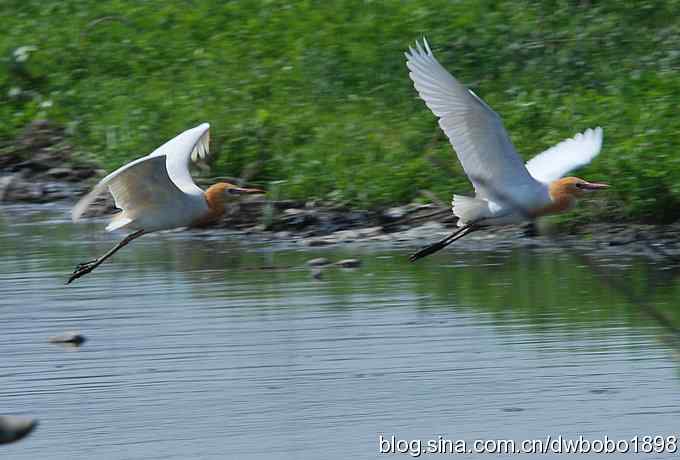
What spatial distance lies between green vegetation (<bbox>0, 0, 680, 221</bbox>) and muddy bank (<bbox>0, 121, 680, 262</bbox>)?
16 centimetres

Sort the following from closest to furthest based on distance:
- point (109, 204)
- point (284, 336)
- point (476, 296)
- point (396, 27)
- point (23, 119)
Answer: point (284, 336) < point (476, 296) < point (109, 204) < point (396, 27) < point (23, 119)

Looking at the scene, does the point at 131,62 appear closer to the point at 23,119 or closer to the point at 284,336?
the point at 23,119

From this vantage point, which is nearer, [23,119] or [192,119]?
Answer: [192,119]

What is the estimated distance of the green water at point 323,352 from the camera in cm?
709

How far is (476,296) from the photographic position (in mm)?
9664

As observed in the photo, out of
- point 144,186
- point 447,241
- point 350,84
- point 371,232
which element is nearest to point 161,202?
point 144,186

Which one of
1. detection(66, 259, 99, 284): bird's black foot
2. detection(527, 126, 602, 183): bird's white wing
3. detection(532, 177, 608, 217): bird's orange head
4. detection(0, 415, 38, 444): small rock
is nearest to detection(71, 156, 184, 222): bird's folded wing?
detection(66, 259, 99, 284): bird's black foot

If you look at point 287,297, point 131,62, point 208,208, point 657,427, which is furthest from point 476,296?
point 131,62

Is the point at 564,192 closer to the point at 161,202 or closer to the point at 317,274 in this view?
the point at 317,274

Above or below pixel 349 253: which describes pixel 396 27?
above

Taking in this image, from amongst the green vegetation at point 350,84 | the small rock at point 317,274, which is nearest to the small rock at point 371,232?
the green vegetation at point 350,84

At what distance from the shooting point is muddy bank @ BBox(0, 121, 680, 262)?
436 inches

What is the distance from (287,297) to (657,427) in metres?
3.38

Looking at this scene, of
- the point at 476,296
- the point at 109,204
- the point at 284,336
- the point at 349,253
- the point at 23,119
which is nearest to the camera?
the point at 284,336
